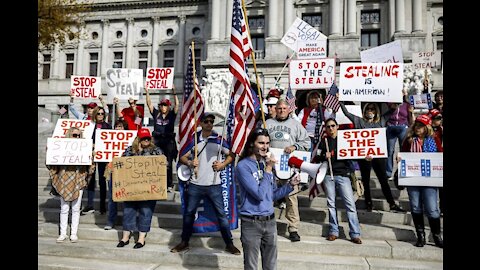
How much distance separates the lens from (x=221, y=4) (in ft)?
104

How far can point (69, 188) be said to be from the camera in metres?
6.34

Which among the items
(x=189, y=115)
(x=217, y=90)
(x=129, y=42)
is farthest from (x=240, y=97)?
(x=129, y=42)

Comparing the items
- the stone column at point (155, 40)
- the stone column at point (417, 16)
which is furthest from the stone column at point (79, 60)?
the stone column at point (417, 16)

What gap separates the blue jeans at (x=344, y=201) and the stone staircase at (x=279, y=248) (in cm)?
21

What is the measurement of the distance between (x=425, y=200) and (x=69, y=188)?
18.1 ft

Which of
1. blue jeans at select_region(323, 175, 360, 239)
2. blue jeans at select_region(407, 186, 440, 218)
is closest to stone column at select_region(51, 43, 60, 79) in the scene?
blue jeans at select_region(323, 175, 360, 239)

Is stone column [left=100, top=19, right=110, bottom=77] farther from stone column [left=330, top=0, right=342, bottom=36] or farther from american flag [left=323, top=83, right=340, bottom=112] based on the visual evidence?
american flag [left=323, top=83, right=340, bottom=112]

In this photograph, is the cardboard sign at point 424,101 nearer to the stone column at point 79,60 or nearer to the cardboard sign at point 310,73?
the cardboard sign at point 310,73

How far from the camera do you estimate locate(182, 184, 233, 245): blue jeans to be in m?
5.68

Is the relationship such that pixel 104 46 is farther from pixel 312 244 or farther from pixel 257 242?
pixel 257 242

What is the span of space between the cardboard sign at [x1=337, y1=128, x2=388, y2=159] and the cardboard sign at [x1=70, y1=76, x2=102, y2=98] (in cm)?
691
